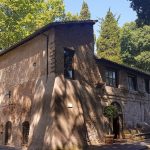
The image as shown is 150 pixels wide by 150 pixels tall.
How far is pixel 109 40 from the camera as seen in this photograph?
51969mm

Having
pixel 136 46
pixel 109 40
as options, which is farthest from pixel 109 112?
pixel 109 40

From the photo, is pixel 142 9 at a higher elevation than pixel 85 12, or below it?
below

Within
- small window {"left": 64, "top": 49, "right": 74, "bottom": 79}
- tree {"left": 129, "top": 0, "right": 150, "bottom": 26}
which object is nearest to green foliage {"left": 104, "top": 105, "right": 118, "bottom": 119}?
small window {"left": 64, "top": 49, "right": 74, "bottom": 79}

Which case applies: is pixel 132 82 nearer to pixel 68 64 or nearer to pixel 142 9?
pixel 142 9

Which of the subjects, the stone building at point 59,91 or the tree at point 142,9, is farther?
the tree at point 142,9

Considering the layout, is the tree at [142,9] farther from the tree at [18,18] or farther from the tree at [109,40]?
the tree at [109,40]

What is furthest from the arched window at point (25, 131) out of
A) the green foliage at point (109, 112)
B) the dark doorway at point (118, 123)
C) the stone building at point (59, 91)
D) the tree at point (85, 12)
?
the tree at point (85, 12)

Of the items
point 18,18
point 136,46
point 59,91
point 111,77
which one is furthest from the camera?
point 136,46

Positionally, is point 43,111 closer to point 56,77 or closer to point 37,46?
point 56,77

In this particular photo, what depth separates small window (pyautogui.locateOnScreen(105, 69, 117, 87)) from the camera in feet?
74.4

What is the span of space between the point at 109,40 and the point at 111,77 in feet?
97.8

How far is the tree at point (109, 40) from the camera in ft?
166

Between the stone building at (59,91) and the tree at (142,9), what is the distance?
4565mm

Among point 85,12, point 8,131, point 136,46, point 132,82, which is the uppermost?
point 85,12
